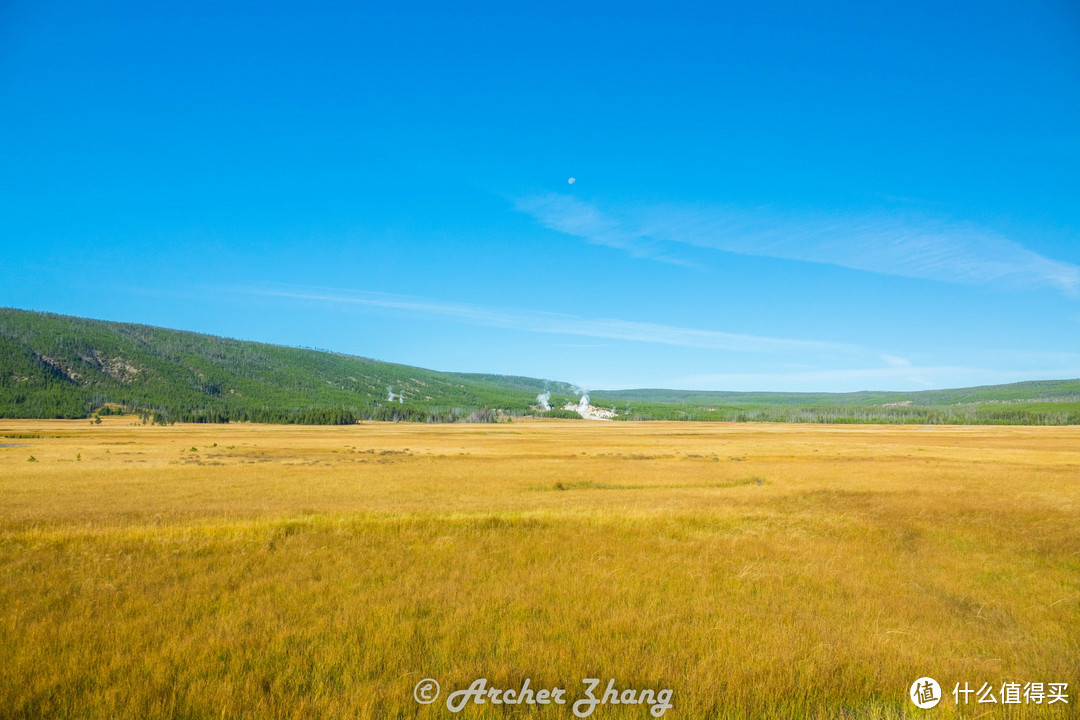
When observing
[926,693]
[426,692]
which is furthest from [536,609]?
[926,693]

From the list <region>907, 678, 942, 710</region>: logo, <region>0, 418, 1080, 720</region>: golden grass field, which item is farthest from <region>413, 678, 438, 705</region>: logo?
<region>907, 678, 942, 710</region>: logo

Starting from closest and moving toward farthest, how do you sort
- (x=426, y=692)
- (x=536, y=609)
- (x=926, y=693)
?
(x=426, y=692) → (x=926, y=693) → (x=536, y=609)

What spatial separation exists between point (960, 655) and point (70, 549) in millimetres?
17543

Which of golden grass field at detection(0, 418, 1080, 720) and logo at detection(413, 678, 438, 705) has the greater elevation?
logo at detection(413, 678, 438, 705)

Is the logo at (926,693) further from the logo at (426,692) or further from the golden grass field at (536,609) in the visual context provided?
the logo at (426,692)

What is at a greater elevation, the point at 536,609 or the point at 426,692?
the point at 426,692

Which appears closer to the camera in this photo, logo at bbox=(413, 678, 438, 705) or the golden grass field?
logo at bbox=(413, 678, 438, 705)

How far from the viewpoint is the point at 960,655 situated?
7.89 m

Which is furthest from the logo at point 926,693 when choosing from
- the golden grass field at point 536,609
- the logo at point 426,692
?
the logo at point 426,692

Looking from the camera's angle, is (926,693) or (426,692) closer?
(426,692)

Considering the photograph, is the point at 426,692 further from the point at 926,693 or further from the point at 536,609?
the point at 926,693

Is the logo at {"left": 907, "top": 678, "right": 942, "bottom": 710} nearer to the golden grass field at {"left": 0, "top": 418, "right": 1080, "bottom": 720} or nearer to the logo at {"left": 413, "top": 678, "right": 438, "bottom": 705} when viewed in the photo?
the golden grass field at {"left": 0, "top": 418, "right": 1080, "bottom": 720}

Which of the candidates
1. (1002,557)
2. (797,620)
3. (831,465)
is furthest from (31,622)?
(831,465)

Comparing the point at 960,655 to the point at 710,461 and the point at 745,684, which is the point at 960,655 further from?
the point at 710,461
